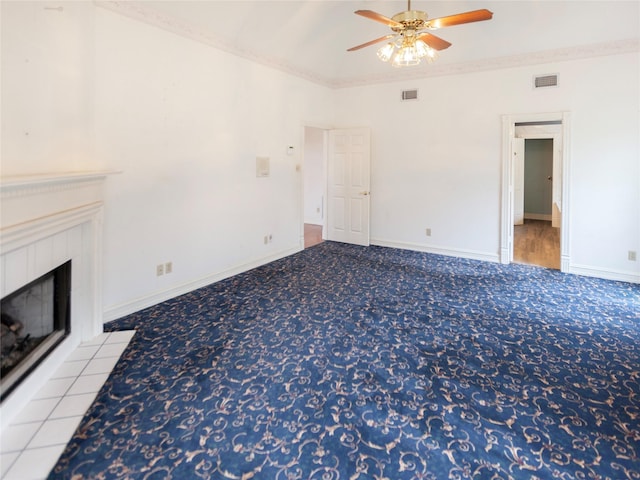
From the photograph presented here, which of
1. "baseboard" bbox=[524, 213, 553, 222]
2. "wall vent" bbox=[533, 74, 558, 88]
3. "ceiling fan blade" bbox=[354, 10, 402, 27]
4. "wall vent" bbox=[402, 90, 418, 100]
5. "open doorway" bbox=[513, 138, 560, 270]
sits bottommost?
"baseboard" bbox=[524, 213, 553, 222]

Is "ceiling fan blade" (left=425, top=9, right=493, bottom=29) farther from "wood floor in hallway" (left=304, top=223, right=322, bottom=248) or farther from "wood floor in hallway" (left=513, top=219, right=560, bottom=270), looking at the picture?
"wood floor in hallway" (left=304, top=223, right=322, bottom=248)

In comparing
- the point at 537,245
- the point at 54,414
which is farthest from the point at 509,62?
the point at 54,414

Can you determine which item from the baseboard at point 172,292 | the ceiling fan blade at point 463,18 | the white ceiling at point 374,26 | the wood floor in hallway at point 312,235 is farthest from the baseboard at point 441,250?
the ceiling fan blade at point 463,18

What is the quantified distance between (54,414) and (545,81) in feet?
21.2

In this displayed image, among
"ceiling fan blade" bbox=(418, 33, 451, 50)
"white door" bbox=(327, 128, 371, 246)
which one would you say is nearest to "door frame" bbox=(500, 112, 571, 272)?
"white door" bbox=(327, 128, 371, 246)

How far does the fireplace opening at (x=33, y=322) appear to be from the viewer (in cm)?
219

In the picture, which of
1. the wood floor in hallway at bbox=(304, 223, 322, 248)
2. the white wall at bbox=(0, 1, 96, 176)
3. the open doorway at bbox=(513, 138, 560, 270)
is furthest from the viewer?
the open doorway at bbox=(513, 138, 560, 270)

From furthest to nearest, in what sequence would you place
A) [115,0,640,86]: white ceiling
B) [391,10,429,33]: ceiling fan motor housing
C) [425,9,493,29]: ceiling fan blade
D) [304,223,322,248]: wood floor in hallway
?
[304,223,322,248]: wood floor in hallway, [115,0,640,86]: white ceiling, [391,10,429,33]: ceiling fan motor housing, [425,9,493,29]: ceiling fan blade

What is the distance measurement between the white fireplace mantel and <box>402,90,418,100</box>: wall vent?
4867 mm

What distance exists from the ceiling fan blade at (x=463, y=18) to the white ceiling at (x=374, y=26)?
6.42 feet

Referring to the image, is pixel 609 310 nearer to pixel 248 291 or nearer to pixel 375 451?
pixel 375 451

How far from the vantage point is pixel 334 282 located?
15.6 ft

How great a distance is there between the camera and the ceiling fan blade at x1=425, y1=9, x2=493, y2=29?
9.45 ft

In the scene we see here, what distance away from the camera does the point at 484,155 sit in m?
5.73
